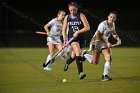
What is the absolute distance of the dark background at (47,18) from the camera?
103 feet

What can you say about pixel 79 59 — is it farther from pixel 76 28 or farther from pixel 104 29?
pixel 104 29

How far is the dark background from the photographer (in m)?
31.3

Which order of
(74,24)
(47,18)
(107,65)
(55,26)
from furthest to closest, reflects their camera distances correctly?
(47,18) → (55,26) → (74,24) → (107,65)

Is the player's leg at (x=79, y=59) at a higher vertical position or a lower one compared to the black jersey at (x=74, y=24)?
lower

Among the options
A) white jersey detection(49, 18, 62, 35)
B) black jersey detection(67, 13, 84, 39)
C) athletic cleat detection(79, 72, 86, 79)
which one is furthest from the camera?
white jersey detection(49, 18, 62, 35)

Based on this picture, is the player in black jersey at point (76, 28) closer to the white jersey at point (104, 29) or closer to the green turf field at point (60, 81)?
the white jersey at point (104, 29)

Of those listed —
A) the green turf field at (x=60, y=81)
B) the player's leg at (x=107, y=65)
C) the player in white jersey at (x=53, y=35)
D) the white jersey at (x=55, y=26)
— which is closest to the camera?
the green turf field at (x=60, y=81)

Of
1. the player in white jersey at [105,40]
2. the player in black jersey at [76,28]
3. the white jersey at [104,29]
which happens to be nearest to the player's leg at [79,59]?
the player in black jersey at [76,28]

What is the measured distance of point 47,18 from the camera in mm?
32969

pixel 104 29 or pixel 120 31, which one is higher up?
pixel 120 31

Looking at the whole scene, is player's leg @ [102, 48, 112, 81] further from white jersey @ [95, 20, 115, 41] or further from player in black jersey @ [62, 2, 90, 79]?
player in black jersey @ [62, 2, 90, 79]

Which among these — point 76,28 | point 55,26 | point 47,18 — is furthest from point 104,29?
point 47,18

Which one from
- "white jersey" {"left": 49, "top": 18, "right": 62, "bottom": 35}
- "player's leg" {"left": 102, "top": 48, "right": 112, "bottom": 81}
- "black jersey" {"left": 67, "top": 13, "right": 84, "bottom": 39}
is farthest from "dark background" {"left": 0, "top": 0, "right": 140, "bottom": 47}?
"player's leg" {"left": 102, "top": 48, "right": 112, "bottom": 81}

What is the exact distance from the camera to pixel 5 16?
31828 mm
